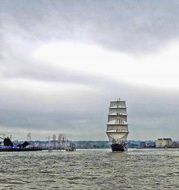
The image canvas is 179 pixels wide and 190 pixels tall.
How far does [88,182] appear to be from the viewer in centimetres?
4809

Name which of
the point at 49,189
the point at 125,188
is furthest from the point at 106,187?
the point at 49,189

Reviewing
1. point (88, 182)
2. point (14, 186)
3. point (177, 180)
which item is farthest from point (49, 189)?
point (177, 180)

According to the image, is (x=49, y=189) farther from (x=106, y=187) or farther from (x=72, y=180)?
(x=72, y=180)

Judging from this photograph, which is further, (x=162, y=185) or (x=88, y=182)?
(x=88, y=182)

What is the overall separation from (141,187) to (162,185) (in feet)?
7.75

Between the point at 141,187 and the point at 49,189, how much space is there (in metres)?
8.08

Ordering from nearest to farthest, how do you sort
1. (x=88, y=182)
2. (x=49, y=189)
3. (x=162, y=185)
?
(x=49, y=189) → (x=162, y=185) → (x=88, y=182)

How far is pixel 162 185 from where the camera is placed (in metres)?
44.0

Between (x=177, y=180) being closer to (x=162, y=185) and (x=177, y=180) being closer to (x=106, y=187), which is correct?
(x=162, y=185)

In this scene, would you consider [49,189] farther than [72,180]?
→ No

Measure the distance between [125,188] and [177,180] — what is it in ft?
30.3

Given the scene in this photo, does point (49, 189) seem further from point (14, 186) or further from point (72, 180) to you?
point (72, 180)

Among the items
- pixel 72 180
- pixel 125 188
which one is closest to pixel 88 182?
pixel 72 180

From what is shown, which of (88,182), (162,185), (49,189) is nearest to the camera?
(49,189)
